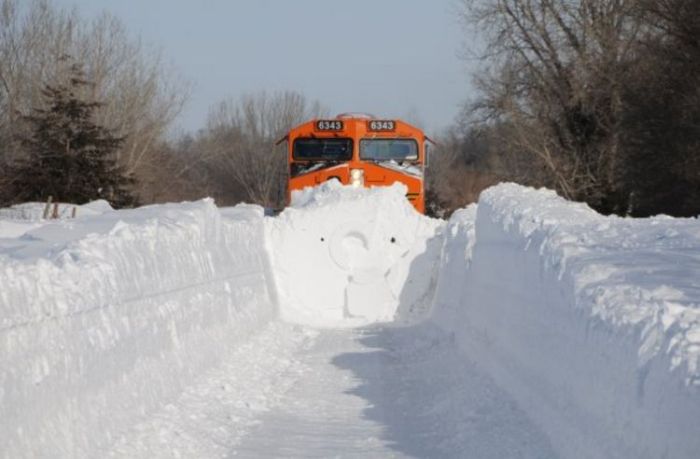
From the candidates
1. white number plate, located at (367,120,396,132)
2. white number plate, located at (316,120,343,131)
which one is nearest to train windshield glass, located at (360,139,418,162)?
white number plate, located at (367,120,396,132)

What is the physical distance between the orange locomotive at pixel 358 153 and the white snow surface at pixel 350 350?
5.52 meters

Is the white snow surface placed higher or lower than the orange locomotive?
lower

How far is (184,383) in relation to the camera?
962 centimetres

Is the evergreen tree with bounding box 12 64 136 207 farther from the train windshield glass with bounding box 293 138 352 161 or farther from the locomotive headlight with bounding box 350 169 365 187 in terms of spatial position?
the locomotive headlight with bounding box 350 169 365 187

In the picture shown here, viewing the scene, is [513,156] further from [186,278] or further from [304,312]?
[186,278]

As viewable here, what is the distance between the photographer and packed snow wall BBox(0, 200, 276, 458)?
566 centimetres

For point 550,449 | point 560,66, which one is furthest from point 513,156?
point 550,449

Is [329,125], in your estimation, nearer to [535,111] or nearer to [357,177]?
[357,177]

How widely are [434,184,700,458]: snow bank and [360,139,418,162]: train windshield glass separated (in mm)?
7991

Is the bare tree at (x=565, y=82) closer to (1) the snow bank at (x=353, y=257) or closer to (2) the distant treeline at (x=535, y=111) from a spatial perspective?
(2) the distant treeline at (x=535, y=111)

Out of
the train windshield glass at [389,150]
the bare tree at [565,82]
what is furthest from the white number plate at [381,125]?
the bare tree at [565,82]

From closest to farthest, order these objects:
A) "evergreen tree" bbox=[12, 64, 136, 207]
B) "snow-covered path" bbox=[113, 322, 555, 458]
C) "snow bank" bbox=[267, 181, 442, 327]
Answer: "snow-covered path" bbox=[113, 322, 555, 458]
"snow bank" bbox=[267, 181, 442, 327]
"evergreen tree" bbox=[12, 64, 136, 207]

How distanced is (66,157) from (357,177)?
2118 cm

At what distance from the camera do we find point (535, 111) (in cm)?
4469
